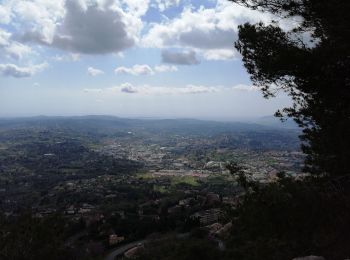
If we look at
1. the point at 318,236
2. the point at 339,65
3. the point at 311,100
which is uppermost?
the point at 339,65

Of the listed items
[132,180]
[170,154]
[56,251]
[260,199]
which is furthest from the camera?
[170,154]

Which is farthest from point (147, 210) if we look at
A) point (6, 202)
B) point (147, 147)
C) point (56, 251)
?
point (147, 147)

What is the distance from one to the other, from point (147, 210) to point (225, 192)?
1440 centimetres

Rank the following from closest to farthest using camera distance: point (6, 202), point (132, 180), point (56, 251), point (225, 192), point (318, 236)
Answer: point (318, 236) → point (56, 251) → point (6, 202) → point (225, 192) → point (132, 180)

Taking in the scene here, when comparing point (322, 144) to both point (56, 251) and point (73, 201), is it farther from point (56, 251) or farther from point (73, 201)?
point (73, 201)

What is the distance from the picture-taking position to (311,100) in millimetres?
8906

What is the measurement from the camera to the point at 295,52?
822cm

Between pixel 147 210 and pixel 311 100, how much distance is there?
92.4ft

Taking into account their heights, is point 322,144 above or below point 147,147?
above

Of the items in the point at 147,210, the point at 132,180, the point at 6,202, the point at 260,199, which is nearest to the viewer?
the point at 260,199

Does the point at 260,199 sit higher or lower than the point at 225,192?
higher

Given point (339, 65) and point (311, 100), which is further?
point (311, 100)

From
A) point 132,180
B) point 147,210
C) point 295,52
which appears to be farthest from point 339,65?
point 132,180

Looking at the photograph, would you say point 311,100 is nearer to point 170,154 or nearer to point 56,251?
point 56,251
